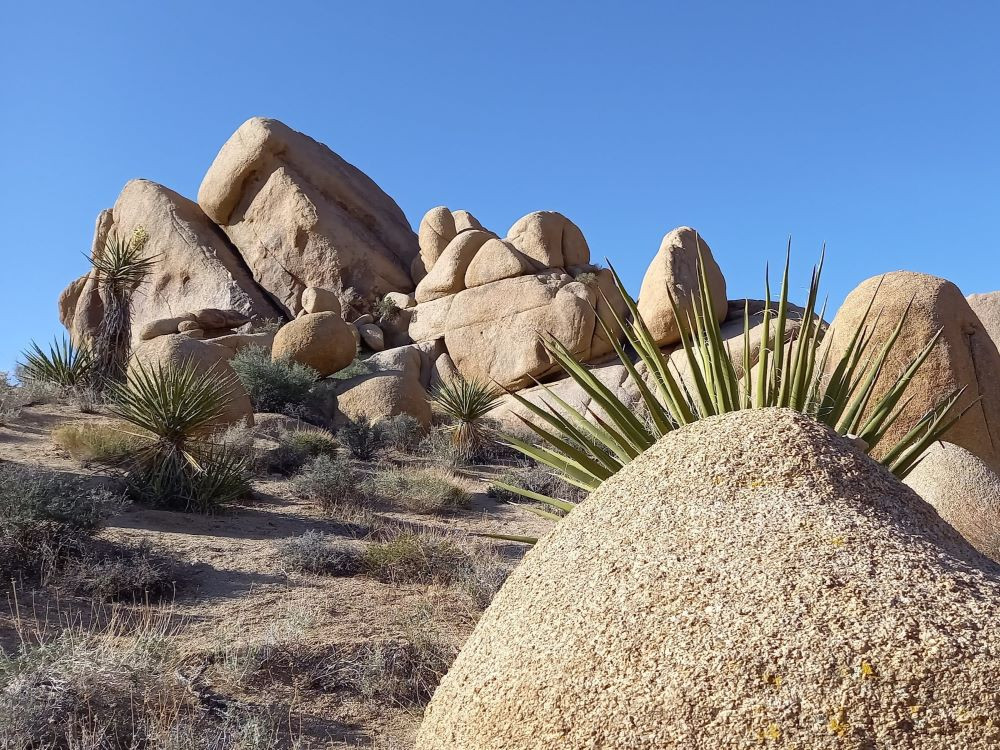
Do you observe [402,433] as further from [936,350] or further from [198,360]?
[936,350]

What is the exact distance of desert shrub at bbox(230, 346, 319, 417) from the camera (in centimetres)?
1681

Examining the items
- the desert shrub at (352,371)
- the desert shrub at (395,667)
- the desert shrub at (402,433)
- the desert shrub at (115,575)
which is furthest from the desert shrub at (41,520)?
the desert shrub at (352,371)

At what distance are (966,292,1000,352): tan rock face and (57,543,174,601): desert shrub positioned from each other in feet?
41.1

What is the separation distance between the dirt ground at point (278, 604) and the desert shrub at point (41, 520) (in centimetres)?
39

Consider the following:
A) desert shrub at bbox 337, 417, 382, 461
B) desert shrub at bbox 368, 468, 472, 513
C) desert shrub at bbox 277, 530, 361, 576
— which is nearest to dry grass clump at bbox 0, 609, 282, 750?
desert shrub at bbox 277, 530, 361, 576

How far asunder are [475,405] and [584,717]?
1400 cm

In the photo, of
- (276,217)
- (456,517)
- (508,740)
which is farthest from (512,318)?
(508,740)

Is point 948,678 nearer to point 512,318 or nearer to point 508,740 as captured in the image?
point 508,740

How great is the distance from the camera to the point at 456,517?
10.4 meters

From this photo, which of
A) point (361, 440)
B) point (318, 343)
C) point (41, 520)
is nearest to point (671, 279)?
point (318, 343)

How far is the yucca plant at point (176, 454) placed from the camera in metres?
8.98

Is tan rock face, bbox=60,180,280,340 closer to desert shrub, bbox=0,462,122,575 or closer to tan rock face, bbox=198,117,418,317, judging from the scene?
tan rock face, bbox=198,117,418,317

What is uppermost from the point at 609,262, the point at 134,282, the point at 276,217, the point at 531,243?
the point at 276,217

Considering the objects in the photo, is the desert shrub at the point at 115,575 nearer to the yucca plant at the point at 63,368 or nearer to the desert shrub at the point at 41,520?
the desert shrub at the point at 41,520
